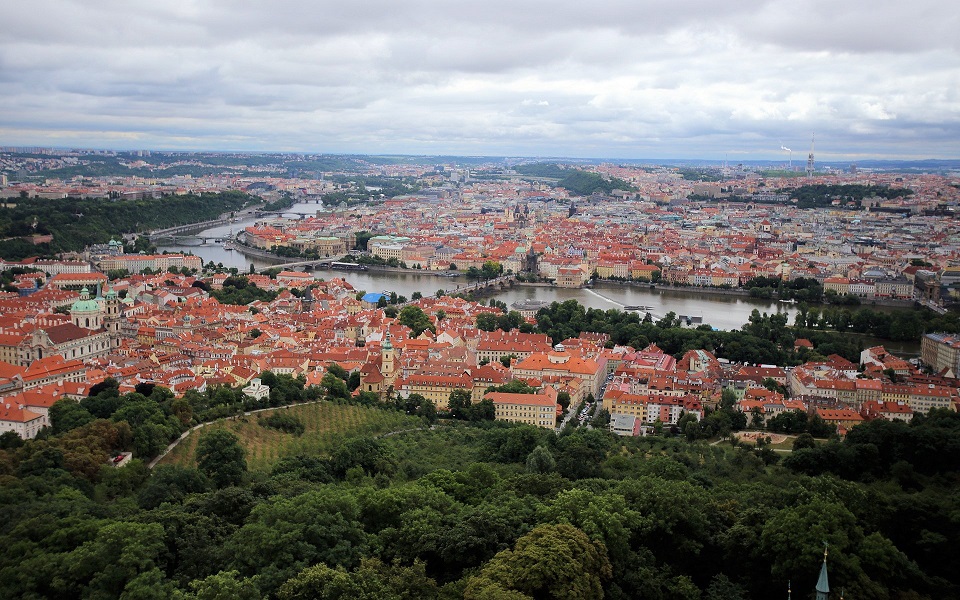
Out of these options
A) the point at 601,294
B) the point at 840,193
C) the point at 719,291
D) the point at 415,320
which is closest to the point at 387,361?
the point at 415,320

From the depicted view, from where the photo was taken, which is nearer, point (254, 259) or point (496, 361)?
point (496, 361)

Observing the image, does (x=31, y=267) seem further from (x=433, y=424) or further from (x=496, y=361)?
(x=433, y=424)

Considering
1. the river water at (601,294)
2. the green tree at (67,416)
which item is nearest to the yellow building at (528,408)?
the green tree at (67,416)

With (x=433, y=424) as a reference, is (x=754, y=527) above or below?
above

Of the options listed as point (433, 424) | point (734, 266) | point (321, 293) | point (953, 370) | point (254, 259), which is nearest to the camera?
point (433, 424)

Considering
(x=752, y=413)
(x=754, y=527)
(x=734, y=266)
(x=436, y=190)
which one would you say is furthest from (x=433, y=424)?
(x=436, y=190)

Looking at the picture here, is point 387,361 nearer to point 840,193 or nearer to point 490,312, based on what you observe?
point 490,312

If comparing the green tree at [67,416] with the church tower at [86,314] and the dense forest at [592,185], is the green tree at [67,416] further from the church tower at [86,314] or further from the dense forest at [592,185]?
the dense forest at [592,185]
